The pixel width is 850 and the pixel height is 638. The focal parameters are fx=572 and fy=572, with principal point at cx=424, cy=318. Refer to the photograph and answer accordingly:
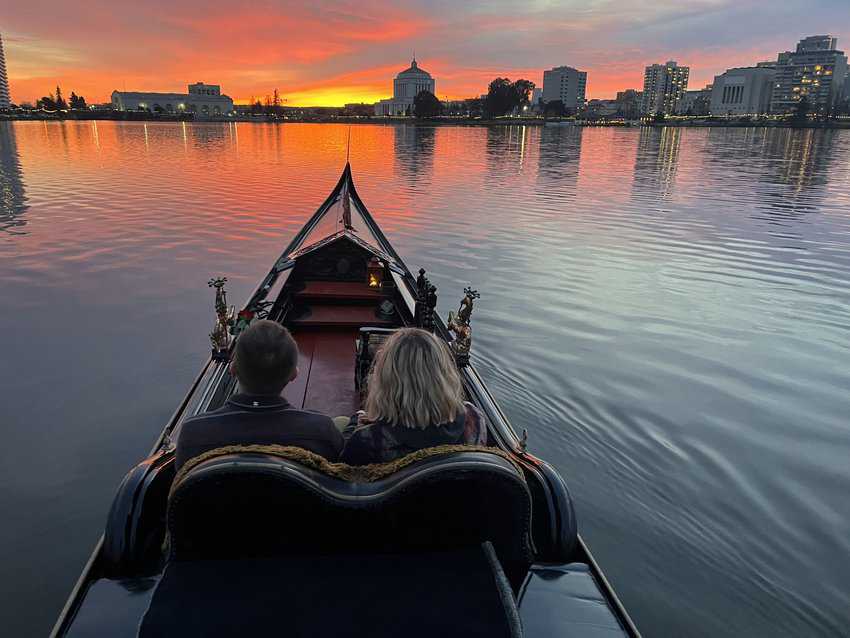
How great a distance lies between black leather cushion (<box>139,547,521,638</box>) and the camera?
53.5 inches

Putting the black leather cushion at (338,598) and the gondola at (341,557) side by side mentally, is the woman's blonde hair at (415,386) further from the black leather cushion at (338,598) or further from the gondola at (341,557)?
the black leather cushion at (338,598)

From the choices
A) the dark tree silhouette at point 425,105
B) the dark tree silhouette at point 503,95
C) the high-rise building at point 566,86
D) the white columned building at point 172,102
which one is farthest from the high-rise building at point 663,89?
the white columned building at point 172,102

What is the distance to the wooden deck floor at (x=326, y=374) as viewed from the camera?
3.47 metres

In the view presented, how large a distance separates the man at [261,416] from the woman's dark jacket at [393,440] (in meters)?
0.07

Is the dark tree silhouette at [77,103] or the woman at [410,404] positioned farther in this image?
the dark tree silhouette at [77,103]

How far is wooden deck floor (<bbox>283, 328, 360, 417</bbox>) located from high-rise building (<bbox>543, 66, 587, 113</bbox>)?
7680 inches

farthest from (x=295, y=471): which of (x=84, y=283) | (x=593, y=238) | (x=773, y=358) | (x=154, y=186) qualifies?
(x=154, y=186)

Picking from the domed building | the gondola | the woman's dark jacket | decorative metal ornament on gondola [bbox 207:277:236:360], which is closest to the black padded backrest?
the gondola

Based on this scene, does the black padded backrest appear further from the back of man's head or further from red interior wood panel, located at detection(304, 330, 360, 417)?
red interior wood panel, located at detection(304, 330, 360, 417)

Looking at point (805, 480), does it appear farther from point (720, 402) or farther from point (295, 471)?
point (295, 471)

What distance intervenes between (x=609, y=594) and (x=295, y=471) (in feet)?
4.13

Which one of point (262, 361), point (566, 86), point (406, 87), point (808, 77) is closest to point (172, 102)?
point (406, 87)

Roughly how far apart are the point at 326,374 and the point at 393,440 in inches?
93.3

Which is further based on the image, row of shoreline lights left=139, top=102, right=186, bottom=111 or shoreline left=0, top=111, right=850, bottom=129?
row of shoreline lights left=139, top=102, right=186, bottom=111
